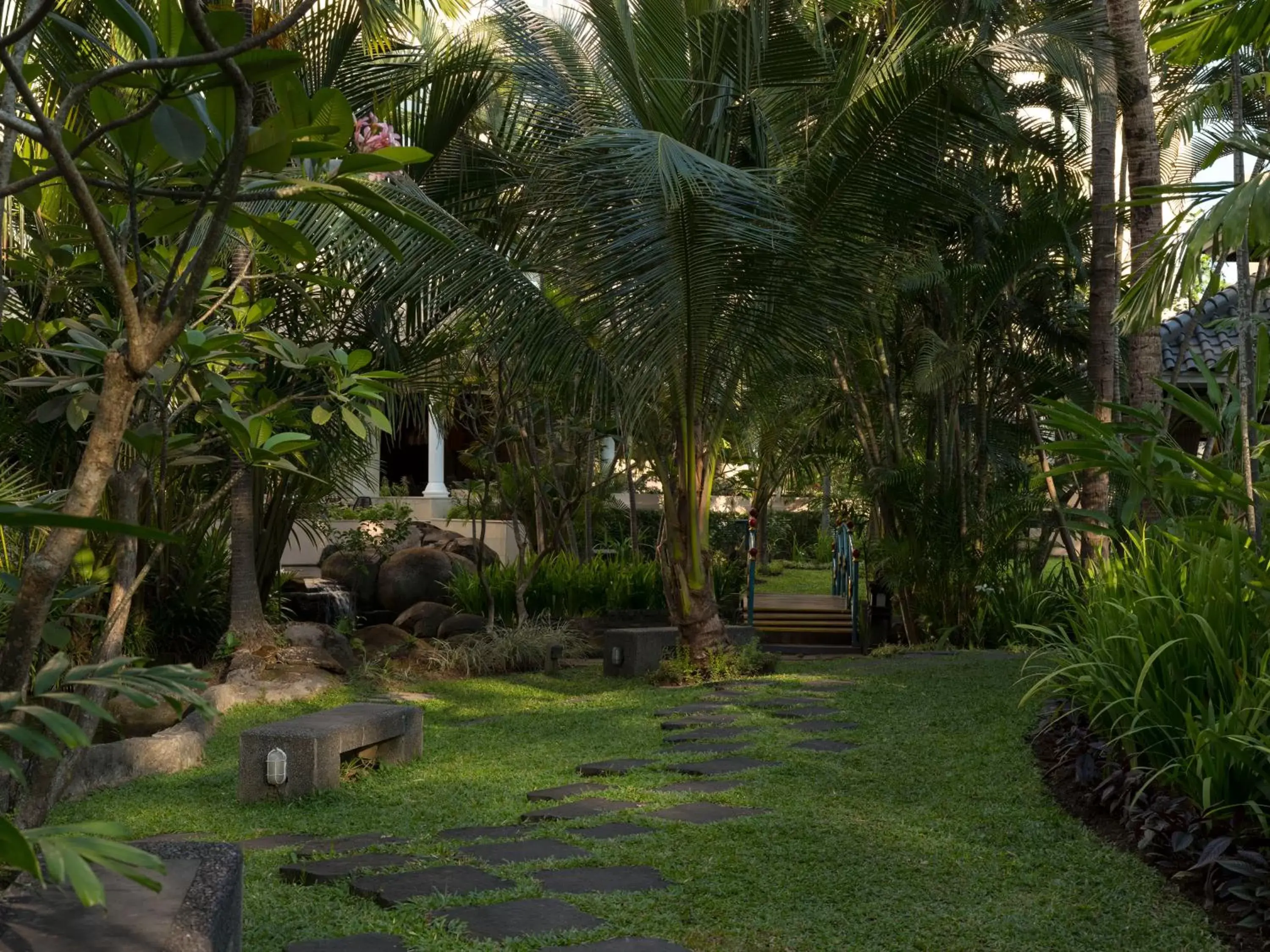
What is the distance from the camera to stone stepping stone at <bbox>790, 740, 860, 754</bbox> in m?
6.54

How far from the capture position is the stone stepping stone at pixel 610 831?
4.80 m

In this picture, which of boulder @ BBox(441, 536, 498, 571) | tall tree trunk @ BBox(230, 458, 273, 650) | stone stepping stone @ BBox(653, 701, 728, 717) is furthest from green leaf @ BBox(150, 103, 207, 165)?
boulder @ BBox(441, 536, 498, 571)

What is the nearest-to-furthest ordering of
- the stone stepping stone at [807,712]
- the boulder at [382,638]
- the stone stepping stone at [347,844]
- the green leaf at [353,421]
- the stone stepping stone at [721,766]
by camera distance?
the green leaf at [353,421], the stone stepping stone at [347,844], the stone stepping stone at [721,766], the stone stepping stone at [807,712], the boulder at [382,638]

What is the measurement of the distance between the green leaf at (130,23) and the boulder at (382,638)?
10174mm

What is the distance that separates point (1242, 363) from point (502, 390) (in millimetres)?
8916

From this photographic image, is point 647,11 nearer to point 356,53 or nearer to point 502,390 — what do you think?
point 356,53

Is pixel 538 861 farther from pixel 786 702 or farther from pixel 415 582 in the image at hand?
pixel 415 582

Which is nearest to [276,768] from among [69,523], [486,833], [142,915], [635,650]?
[486,833]

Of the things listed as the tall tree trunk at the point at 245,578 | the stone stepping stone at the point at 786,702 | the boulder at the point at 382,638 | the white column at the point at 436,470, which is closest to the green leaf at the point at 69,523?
the stone stepping stone at the point at 786,702

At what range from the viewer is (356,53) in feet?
34.6

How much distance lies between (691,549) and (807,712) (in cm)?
223

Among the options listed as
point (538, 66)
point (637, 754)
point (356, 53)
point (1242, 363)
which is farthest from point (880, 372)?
point (1242, 363)

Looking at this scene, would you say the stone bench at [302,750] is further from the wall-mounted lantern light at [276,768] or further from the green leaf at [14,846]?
the green leaf at [14,846]

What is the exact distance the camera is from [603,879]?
4219 mm
